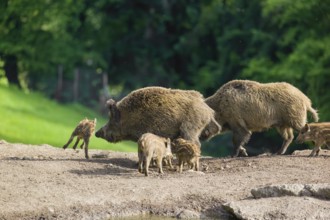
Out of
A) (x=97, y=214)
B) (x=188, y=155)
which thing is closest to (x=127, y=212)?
(x=97, y=214)

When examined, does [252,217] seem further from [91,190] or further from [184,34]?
[184,34]

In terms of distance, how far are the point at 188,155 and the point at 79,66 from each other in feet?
118

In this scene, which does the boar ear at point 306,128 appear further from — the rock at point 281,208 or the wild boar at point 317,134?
the rock at point 281,208

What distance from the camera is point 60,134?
30.0 m

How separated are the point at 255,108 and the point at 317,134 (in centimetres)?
159

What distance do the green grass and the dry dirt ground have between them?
961 centimetres

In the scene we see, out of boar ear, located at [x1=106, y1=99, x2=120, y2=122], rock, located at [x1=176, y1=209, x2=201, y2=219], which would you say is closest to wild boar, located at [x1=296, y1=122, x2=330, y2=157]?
boar ear, located at [x1=106, y1=99, x2=120, y2=122]

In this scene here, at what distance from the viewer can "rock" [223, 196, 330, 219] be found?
13.3 meters

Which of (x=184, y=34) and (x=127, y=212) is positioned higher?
(x=184, y=34)

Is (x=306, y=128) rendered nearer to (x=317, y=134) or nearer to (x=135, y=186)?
(x=317, y=134)

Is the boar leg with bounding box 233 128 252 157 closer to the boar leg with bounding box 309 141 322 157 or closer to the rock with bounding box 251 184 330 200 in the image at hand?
the boar leg with bounding box 309 141 322 157

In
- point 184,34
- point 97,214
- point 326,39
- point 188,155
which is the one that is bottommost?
point 97,214

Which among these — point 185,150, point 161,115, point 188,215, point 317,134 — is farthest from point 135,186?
point 317,134

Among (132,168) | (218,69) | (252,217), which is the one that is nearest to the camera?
(252,217)
